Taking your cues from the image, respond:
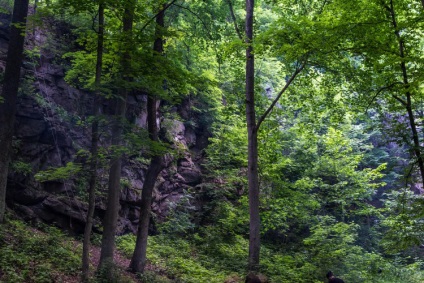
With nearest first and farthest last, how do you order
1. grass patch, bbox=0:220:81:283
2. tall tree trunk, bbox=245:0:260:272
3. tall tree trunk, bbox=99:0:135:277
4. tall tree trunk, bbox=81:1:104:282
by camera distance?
grass patch, bbox=0:220:81:283
tall tree trunk, bbox=81:1:104:282
tall tree trunk, bbox=99:0:135:277
tall tree trunk, bbox=245:0:260:272

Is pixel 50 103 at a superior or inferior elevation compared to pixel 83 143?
superior

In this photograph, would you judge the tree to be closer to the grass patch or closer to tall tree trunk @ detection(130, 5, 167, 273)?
tall tree trunk @ detection(130, 5, 167, 273)

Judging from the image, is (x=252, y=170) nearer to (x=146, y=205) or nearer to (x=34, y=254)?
(x=146, y=205)

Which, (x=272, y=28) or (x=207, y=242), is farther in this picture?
(x=207, y=242)

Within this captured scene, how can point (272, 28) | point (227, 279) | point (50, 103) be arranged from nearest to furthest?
1. point (272, 28)
2. point (227, 279)
3. point (50, 103)

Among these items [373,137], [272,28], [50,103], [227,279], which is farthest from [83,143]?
[373,137]

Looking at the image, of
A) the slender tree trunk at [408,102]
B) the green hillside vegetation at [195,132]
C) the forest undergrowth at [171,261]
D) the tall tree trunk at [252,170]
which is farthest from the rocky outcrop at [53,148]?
the slender tree trunk at [408,102]

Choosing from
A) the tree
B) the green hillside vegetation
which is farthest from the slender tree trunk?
the tree

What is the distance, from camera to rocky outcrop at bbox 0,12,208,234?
38.2ft

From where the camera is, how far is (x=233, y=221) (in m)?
16.5

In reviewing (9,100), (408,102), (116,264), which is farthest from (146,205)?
(408,102)

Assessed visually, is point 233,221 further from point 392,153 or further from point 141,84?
point 392,153

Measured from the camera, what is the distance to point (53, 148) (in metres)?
12.8

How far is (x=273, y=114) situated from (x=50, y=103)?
852 centimetres
